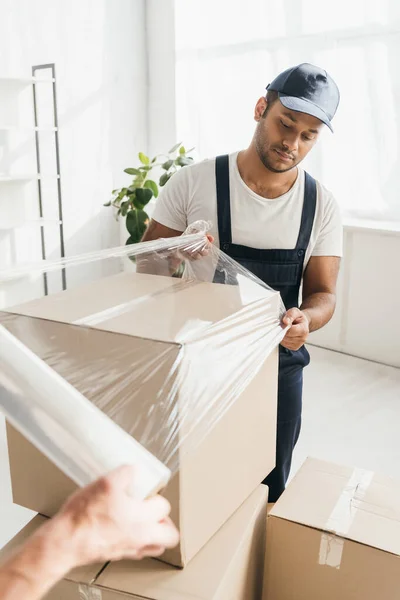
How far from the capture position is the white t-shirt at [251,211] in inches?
53.1

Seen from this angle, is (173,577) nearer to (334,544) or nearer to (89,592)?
(89,592)

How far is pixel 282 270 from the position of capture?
1.35 metres

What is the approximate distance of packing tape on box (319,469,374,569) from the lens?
0.91 meters

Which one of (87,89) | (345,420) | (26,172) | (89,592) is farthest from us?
(87,89)

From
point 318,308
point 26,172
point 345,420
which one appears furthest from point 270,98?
point 26,172

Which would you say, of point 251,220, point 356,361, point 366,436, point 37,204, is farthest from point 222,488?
point 37,204

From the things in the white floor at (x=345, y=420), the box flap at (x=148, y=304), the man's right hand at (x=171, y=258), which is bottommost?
the white floor at (x=345, y=420)

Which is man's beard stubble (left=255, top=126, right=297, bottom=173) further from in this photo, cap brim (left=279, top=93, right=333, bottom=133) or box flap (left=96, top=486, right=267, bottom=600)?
box flap (left=96, top=486, right=267, bottom=600)

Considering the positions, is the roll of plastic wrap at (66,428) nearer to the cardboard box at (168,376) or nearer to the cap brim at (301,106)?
the cardboard box at (168,376)

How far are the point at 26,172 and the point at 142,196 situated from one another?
2.52 feet

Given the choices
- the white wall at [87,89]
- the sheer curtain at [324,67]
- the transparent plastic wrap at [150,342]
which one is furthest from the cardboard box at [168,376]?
the white wall at [87,89]

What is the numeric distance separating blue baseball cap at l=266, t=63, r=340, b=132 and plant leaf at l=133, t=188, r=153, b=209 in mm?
2220

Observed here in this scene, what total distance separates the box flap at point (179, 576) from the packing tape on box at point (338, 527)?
0.15 m

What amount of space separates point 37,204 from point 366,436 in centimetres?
251
